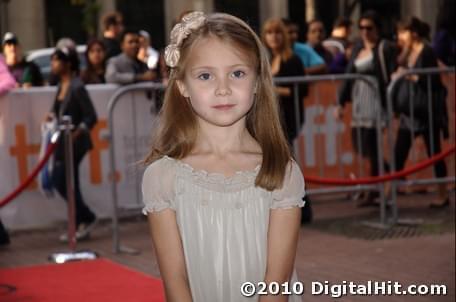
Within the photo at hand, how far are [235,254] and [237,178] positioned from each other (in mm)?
242

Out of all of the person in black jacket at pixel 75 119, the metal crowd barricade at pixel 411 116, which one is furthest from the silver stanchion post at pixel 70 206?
the metal crowd barricade at pixel 411 116

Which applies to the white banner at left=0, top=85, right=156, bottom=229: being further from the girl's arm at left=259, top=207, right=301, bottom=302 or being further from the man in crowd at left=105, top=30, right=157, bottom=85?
the girl's arm at left=259, top=207, right=301, bottom=302

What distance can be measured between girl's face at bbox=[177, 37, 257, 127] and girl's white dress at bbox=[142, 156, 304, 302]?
194mm

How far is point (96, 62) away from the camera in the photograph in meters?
14.0

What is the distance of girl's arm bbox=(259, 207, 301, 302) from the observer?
3.83 meters

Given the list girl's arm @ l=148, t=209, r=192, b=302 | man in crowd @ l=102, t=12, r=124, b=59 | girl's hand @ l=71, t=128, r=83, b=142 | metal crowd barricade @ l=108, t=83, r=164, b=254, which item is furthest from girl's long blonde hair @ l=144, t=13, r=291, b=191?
man in crowd @ l=102, t=12, r=124, b=59

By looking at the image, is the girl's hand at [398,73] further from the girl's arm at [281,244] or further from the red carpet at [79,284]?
the girl's arm at [281,244]

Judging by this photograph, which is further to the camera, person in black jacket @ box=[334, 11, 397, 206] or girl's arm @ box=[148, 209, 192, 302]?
person in black jacket @ box=[334, 11, 397, 206]

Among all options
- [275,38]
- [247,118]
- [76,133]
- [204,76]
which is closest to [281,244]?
[247,118]

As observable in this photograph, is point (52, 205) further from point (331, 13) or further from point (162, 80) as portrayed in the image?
point (331, 13)

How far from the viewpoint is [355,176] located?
12789mm

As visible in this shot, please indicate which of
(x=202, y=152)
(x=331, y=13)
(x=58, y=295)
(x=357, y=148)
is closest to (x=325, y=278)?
(x=58, y=295)

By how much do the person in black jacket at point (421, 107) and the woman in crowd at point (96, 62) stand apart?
11.5ft

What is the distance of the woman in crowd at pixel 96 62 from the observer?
1381 centimetres
